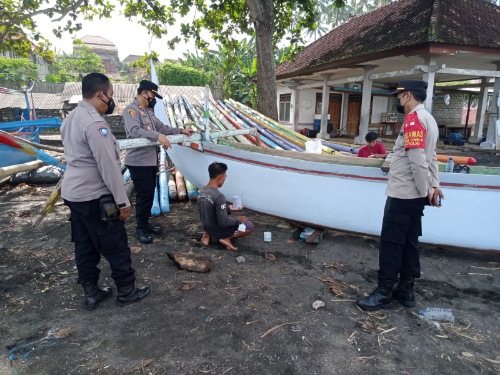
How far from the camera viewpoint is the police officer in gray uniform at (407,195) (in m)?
2.49

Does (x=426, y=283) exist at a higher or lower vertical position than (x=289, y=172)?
lower

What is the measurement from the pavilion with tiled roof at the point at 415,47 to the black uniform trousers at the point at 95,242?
9438 mm

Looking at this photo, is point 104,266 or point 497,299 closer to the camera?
point 497,299

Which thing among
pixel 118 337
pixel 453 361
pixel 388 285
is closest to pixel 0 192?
pixel 118 337

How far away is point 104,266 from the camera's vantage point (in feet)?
11.4

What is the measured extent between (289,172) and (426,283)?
1.87 m

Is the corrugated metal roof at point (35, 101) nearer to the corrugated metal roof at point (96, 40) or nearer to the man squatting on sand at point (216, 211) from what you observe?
the man squatting on sand at point (216, 211)

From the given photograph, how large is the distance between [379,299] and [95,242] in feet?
7.59

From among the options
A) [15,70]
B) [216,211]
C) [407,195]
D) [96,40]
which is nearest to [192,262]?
[216,211]

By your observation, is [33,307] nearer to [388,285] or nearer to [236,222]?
[236,222]

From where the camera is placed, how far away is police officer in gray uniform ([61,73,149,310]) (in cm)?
244

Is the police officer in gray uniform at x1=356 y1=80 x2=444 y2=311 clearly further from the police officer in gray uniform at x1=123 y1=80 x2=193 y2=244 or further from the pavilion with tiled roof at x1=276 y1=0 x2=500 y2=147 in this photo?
the pavilion with tiled roof at x1=276 y1=0 x2=500 y2=147

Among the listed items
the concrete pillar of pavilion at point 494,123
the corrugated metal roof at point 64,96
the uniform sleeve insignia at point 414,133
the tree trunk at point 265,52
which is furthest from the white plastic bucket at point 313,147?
the corrugated metal roof at point 64,96

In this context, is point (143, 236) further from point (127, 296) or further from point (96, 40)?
point (96, 40)
